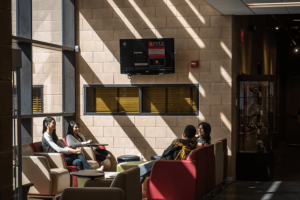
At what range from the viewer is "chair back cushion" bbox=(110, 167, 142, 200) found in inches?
154

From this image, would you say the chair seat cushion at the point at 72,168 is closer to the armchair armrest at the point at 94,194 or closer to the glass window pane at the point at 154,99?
the glass window pane at the point at 154,99

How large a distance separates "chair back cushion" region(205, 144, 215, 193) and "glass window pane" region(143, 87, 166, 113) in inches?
77.5

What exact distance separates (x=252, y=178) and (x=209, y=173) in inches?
79.2

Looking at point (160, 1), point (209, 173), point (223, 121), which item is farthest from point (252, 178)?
point (160, 1)

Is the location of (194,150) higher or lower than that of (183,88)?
lower

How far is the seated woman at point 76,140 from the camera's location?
7672mm

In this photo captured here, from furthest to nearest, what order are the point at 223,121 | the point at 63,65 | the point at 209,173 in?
the point at 63,65 → the point at 223,121 → the point at 209,173

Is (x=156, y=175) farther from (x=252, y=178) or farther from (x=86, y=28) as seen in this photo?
(x=86, y=28)

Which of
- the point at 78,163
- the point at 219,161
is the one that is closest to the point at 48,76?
the point at 78,163

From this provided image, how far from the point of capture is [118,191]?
12.4 ft

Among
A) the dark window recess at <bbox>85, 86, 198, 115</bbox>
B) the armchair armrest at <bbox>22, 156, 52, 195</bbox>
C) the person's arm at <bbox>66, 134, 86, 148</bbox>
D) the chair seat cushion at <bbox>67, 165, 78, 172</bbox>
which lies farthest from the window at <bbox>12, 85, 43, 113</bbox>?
the armchair armrest at <bbox>22, 156, 52, 195</bbox>

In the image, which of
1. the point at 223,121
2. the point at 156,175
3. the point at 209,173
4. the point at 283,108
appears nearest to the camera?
the point at 156,175

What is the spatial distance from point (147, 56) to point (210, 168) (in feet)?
8.87
